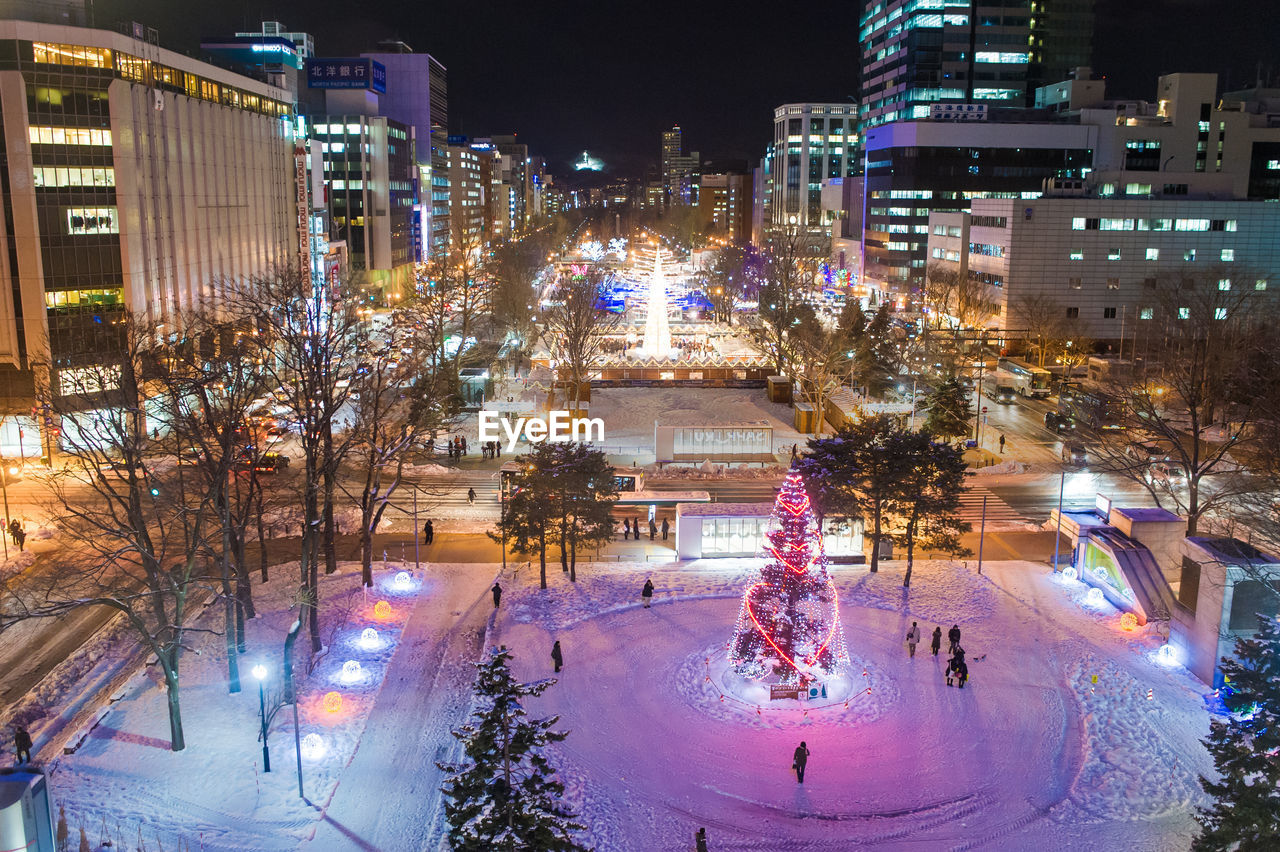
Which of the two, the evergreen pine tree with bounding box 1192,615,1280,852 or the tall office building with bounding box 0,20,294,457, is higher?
the tall office building with bounding box 0,20,294,457

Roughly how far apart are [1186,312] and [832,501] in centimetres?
5926

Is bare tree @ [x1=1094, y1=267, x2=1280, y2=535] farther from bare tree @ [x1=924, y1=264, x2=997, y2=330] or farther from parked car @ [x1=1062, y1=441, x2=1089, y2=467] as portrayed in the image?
bare tree @ [x1=924, y1=264, x2=997, y2=330]

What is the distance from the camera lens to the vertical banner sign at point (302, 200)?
7506 centimetres

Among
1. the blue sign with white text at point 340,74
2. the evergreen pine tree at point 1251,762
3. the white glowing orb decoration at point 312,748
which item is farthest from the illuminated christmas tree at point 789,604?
the blue sign with white text at point 340,74

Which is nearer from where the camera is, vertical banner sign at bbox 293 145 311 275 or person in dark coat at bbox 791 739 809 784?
person in dark coat at bbox 791 739 809 784

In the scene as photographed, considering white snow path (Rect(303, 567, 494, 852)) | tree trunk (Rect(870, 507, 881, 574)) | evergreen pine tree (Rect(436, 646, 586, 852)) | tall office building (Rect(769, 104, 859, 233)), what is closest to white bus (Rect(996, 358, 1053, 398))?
tree trunk (Rect(870, 507, 881, 574))

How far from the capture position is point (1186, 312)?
76375mm

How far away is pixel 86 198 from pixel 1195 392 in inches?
1963

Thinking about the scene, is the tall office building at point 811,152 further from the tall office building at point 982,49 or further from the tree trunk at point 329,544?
the tree trunk at point 329,544

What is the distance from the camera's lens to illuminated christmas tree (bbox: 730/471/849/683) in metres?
23.8

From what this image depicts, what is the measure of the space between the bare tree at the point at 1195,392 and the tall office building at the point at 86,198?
135ft

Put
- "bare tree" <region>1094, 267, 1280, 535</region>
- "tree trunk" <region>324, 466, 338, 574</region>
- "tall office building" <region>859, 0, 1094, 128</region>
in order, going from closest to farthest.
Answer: "tree trunk" <region>324, 466, 338, 574</region>
"bare tree" <region>1094, 267, 1280, 535</region>
"tall office building" <region>859, 0, 1094, 128</region>

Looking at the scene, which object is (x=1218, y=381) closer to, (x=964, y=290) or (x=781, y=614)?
(x=964, y=290)

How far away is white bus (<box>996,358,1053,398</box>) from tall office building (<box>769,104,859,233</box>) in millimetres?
89170
